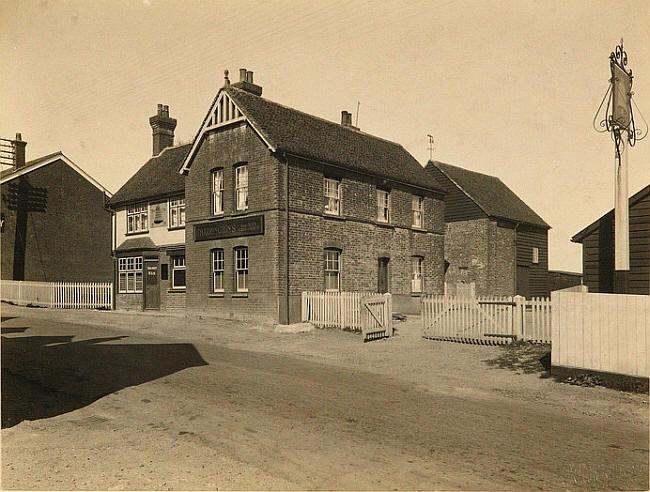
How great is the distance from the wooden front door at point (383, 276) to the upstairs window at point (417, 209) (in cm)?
354

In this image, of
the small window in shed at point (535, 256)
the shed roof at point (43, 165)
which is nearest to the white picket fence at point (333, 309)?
the small window in shed at point (535, 256)

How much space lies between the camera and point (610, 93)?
43.0 feet

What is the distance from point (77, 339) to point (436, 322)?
10920 mm

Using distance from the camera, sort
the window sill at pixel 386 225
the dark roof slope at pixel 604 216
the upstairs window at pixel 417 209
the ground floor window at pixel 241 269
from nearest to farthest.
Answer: the dark roof slope at pixel 604 216 → the ground floor window at pixel 241 269 → the window sill at pixel 386 225 → the upstairs window at pixel 417 209

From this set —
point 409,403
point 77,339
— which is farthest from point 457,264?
point 409,403

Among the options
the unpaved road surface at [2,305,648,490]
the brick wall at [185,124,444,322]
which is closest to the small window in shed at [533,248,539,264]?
the brick wall at [185,124,444,322]

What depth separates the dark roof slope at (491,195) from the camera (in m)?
34.8

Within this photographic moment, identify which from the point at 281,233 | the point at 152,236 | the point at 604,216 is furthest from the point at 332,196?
the point at 604,216

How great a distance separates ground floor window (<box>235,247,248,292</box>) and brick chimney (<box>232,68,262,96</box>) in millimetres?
7590

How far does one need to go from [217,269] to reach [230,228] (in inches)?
81.8

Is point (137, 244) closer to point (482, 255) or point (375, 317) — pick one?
point (375, 317)

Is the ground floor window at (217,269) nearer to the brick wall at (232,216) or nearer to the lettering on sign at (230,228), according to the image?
the brick wall at (232,216)

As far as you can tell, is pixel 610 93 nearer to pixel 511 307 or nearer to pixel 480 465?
pixel 511 307

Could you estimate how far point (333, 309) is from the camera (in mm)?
19266
